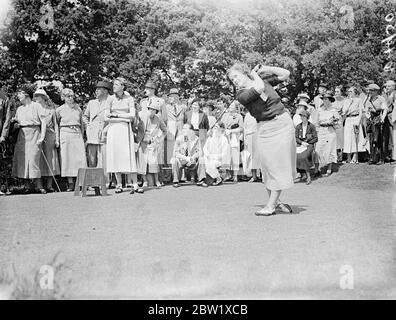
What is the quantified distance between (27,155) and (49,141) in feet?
2.20

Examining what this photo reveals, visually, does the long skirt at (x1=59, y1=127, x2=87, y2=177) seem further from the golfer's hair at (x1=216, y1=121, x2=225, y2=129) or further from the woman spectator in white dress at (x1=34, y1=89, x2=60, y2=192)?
the golfer's hair at (x1=216, y1=121, x2=225, y2=129)

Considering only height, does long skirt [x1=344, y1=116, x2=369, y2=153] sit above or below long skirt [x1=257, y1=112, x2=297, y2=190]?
above

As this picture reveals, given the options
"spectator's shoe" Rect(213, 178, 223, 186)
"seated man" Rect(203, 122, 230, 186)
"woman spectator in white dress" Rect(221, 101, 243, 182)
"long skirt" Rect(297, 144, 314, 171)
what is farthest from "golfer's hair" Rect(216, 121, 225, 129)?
A: "long skirt" Rect(297, 144, 314, 171)

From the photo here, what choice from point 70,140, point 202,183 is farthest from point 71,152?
point 202,183

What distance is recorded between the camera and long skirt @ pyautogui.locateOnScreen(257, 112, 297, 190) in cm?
780

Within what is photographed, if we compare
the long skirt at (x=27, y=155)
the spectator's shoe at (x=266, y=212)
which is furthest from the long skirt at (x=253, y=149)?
the spectator's shoe at (x=266, y=212)

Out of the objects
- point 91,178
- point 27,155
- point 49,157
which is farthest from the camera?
point 49,157

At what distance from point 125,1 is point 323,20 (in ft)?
21.3

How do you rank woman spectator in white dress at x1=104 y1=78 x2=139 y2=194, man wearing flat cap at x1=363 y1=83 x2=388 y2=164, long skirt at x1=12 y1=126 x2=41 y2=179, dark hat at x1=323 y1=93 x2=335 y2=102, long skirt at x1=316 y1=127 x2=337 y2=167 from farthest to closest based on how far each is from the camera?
dark hat at x1=323 y1=93 x2=335 y2=102 → long skirt at x1=316 y1=127 x2=337 y2=167 → man wearing flat cap at x1=363 y1=83 x2=388 y2=164 → long skirt at x1=12 y1=126 x2=41 y2=179 → woman spectator in white dress at x1=104 y1=78 x2=139 y2=194

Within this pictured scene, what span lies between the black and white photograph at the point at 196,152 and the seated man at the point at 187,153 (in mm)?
33

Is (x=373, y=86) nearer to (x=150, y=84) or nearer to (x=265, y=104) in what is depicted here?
(x=150, y=84)

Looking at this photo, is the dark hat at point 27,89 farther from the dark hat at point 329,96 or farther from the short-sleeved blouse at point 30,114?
the dark hat at point 329,96

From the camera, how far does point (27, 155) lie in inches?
460

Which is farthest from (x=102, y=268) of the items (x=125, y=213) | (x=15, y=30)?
(x=15, y=30)
